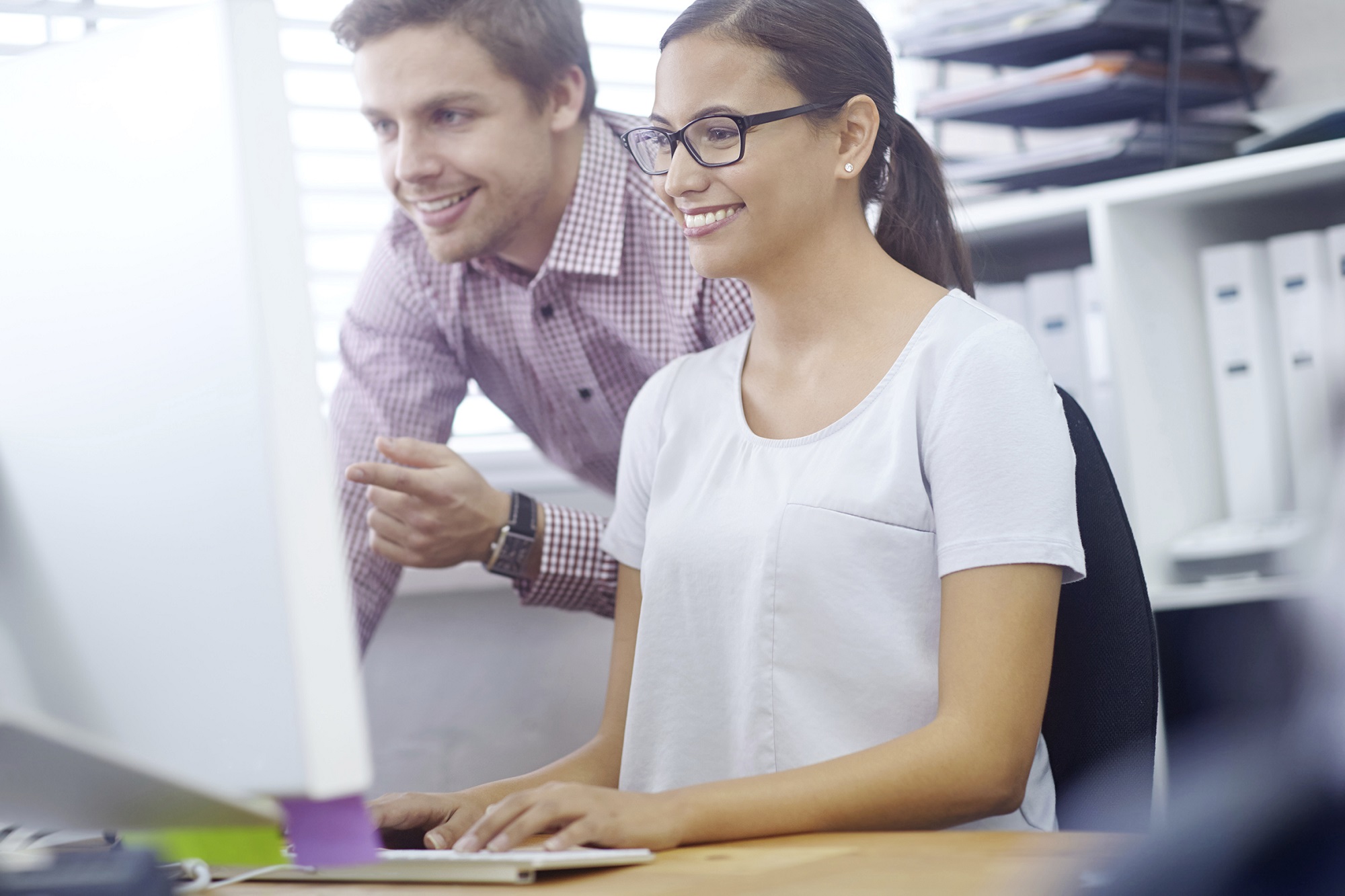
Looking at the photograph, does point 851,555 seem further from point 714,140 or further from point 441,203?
point 441,203

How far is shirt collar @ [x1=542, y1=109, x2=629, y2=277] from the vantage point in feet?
5.49

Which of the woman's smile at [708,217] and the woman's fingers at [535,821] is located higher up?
the woman's smile at [708,217]

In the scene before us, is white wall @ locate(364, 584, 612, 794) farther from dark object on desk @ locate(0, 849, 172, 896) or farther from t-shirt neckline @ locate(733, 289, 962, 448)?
dark object on desk @ locate(0, 849, 172, 896)

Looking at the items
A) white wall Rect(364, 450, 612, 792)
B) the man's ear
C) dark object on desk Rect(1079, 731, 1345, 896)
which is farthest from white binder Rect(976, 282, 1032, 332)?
dark object on desk Rect(1079, 731, 1345, 896)

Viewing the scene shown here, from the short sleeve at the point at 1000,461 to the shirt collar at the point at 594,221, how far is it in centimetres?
71

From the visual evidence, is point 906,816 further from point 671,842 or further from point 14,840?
point 14,840

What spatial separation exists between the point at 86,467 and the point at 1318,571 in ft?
1.61

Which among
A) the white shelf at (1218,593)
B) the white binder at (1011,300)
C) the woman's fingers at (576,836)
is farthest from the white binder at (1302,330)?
the woman's fingers at (576,836)

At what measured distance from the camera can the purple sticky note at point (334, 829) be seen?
0.50 metres

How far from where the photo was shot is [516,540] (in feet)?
5.08

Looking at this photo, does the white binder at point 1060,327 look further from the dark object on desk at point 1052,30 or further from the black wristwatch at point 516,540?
the black wristwatch at point 516,540

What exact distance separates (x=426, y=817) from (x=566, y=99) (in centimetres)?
108

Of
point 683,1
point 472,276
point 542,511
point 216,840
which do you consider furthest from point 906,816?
point 683,1

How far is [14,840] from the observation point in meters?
0.97
